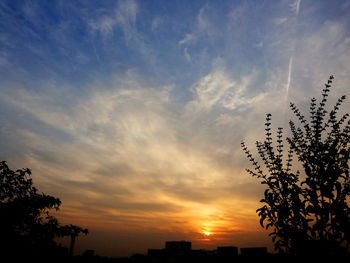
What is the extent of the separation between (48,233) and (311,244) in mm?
19781

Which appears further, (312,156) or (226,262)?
(226,262)

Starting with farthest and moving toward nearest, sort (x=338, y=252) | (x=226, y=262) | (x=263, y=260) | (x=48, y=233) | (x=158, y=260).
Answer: (x=158, y=260) < (x=48, y=233) < (x=226, y=262) < (x=263, y=260) < (x=338, y=252)

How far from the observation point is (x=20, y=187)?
17.6 meters

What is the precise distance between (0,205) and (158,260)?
544 inches

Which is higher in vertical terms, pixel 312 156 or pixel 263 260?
pixel 312 156

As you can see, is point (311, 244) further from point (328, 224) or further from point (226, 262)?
point (226, 262)

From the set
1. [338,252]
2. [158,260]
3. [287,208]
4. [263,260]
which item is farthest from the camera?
[158,260]

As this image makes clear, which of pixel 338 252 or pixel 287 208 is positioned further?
pixel 287 208

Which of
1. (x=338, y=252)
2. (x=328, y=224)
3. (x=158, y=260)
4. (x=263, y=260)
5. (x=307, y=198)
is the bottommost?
(x=158, y=260)

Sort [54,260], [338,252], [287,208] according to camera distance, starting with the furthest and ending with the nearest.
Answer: [54,260]
[287,208]
[338,252]

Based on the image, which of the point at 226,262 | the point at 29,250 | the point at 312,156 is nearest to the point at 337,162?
the point at 312,156

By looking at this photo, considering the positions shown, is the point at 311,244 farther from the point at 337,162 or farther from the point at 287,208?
the point at 337,162

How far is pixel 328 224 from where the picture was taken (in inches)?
187

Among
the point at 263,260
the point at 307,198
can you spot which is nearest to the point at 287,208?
the point at 307,198
